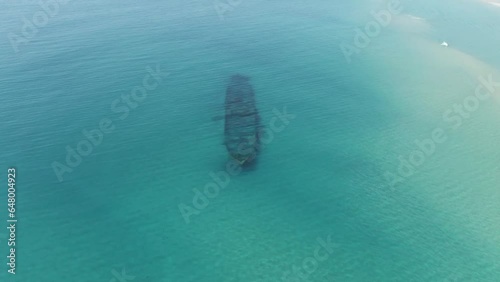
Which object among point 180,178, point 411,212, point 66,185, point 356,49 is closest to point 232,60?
point 356,49

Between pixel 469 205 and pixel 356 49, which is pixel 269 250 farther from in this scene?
pixel 356 49

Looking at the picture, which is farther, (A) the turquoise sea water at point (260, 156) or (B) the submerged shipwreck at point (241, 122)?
(B) the submerged shipwreck at point (241, 122)

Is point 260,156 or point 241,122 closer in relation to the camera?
point 260,156

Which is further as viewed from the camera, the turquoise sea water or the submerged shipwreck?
the submerged shipwreck
